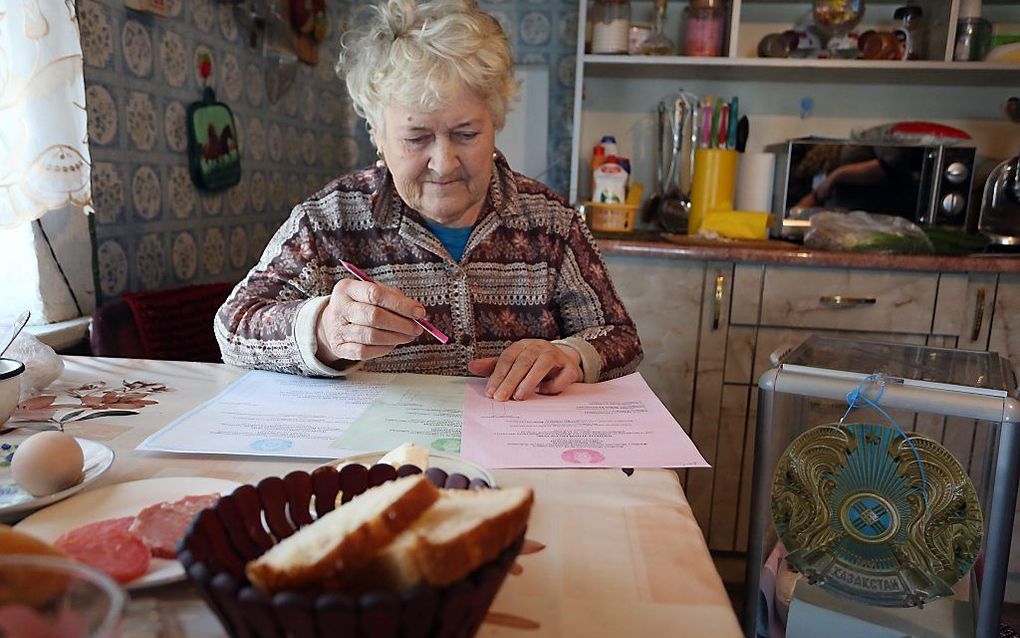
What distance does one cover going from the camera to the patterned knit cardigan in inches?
49.4

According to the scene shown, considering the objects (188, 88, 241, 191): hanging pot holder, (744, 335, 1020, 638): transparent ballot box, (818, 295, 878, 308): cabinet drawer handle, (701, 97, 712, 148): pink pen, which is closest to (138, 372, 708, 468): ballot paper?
(744, 335, 1020, 638): transparent ballot box

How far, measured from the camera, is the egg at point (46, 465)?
→ 63 centimetres

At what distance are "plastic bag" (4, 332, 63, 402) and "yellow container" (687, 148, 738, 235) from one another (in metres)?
1.88

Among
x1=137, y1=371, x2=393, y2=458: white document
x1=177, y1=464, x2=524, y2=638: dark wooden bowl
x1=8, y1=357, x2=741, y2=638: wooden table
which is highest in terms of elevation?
x1=177, y1=464, x2=524, y2=638: dark wooden bowl

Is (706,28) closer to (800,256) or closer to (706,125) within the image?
(706,125)

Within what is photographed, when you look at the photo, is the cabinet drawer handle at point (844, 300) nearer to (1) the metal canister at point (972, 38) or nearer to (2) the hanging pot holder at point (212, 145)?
(1) the metal canister at point (972, 38)

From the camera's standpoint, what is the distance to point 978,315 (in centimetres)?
197

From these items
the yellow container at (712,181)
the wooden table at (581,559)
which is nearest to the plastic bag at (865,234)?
the yellow container at (712,181)

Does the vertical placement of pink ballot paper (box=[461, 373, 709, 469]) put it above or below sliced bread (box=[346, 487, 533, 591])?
below

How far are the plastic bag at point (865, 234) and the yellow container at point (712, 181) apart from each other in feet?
0.96

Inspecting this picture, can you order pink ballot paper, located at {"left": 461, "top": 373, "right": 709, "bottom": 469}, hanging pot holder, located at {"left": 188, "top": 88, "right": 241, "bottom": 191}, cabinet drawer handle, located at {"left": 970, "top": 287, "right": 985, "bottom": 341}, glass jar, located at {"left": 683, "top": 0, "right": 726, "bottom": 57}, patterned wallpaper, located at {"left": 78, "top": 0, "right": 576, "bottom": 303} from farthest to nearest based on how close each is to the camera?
glass jar, located at {"left": 683, "top": 0, "right": 726, "bottom": 57}
cabinet drawer handle, located at {"left": 970, "top": 287, "right": 985, "bottom": 341}
hanging pot holder, located at {"left": 188, "top": 88, "right": 241, "bottom": 191}
patterned wallpaper, located at {"left": 78, "top": 0, "right": 576, "bottom": 303}
pink ballot paper, located at {"left": 461, "top": 373, "right": 709, "bottom": 469}

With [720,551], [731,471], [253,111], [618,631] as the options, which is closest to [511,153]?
[253,111]

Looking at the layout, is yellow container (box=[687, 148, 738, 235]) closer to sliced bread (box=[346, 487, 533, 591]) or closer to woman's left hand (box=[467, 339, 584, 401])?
woman's left hand (box=[467, 339, 584, 401])

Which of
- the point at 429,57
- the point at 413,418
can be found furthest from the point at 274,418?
the point at 429,57
